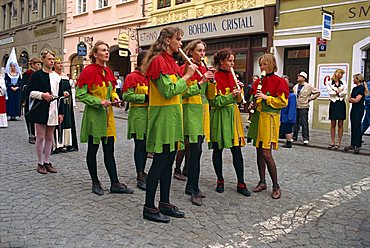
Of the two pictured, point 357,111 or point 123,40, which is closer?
point 357,111

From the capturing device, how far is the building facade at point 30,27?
94.6ft

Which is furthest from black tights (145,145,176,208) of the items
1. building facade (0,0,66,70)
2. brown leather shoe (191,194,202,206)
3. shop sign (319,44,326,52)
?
building facade (0,0,66,70)

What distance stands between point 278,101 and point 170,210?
6.42 feet

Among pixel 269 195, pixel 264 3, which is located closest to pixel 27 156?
pixel 269 195

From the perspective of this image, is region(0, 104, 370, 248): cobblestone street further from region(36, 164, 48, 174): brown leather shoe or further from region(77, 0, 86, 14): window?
region(77, 0, 86, 14): window

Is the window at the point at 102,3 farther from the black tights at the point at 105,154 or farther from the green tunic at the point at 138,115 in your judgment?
the black tights at the point at 105,154

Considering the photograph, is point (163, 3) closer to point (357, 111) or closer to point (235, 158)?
point (357, 111)

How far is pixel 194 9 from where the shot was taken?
18297mm

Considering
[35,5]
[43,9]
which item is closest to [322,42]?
[43,9]

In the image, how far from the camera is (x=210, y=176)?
21.1 feet

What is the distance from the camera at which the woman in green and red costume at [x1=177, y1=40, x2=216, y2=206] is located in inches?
186

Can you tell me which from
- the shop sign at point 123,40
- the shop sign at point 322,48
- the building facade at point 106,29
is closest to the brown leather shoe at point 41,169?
the shop sign at point 322,48

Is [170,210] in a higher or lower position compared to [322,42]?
lower

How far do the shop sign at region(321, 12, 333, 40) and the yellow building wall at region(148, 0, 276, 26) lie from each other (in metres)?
2.58
